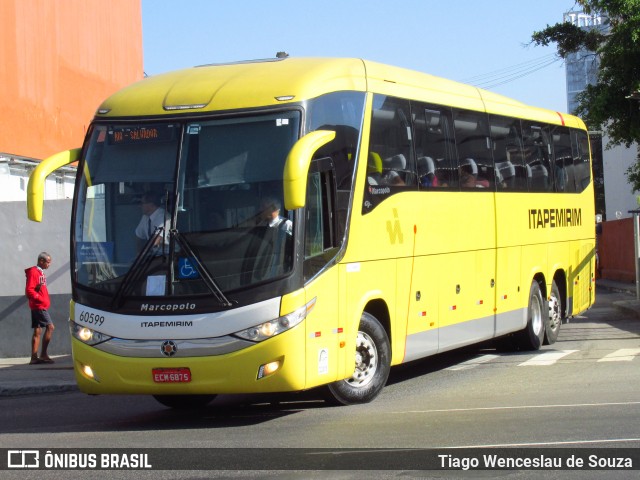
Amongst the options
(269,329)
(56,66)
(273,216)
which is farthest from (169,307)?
(56,66)

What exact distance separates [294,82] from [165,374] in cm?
311

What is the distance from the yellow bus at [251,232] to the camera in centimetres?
1021

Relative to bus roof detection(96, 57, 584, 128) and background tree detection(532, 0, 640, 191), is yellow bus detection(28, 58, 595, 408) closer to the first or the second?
bus roof detection(96, 57, 584, 128)

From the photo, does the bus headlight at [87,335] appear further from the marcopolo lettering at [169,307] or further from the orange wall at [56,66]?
the orange wall at [56,66]

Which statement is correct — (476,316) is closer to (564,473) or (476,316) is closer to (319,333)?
(319,333)

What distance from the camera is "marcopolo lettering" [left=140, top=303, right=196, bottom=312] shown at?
10250 millimetres

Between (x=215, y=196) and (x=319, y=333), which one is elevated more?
(x=215, y=196)

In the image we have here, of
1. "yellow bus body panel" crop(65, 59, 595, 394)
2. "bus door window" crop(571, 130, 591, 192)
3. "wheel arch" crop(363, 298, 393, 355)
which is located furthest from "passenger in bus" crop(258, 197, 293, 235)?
"bus door window" crop(571, 130, 591, 192)

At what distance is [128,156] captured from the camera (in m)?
10.9

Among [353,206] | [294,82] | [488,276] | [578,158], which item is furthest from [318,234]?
[578,158]

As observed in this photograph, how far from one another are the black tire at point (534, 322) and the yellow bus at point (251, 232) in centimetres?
416

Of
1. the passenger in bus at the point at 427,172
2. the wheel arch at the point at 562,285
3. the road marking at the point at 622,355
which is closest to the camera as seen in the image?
the passenger in bus at the point at 427,172

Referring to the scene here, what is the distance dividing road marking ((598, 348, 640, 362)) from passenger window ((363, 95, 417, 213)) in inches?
173

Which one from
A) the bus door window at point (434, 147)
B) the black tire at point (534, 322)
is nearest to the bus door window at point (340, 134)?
the bus door window at point (434, 147)
